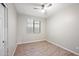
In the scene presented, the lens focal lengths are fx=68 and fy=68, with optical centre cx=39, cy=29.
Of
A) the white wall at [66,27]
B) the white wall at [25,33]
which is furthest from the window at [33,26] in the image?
the white wall at [66,27]

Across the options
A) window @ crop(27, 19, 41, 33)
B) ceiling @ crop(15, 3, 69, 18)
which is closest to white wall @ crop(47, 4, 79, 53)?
ceiling @ crop(15, 3, 69, 18)

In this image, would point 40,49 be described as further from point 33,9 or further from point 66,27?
point 33,9

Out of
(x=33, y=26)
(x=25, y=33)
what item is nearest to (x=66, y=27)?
(x=33, y=26)

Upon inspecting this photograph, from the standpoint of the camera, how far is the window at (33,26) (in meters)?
1.61

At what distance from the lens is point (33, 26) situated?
163 centimetres

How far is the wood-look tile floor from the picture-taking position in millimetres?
1524

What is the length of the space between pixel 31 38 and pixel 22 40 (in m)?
0.22

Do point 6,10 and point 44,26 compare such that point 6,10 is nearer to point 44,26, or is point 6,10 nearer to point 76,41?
point 44,26

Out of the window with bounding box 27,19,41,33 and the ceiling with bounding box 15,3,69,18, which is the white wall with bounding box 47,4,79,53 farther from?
the window with bounding box 27,19,41,33

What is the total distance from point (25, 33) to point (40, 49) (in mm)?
526

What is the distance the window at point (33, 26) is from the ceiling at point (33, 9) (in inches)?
6.6

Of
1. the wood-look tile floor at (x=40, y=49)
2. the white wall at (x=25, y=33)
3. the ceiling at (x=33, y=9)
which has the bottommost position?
the wood-look tile floor at (x=40, y=49)

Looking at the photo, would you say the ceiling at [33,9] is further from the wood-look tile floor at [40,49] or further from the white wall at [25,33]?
the wood-look tile floor at [40,49]

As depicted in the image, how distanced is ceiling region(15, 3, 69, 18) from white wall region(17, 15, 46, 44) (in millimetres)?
97
